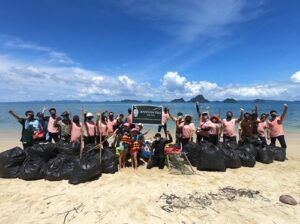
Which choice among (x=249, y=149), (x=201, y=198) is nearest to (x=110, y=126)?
(x=201, y=198)

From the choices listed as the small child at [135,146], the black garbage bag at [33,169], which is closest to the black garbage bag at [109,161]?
the small child at [135,146]

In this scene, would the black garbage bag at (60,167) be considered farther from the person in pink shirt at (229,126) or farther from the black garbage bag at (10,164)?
the person in pink shirt at (229,126)

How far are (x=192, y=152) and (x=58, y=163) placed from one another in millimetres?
3690

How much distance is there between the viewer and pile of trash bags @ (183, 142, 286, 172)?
680cm

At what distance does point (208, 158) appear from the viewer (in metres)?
6.77

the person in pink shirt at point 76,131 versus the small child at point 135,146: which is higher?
the person in pink shirt at point 76,131

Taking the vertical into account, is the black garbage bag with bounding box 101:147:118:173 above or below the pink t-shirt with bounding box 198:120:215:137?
below

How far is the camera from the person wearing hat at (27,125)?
689 centimetres

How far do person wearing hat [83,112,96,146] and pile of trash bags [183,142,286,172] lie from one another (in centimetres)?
275

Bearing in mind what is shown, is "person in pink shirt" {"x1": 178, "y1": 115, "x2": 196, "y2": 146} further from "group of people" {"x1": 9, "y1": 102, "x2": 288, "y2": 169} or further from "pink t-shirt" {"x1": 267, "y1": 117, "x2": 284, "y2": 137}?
"pink t-shirt" {"x1": 267, "y1": 117, "x2": 284, "y2": 137}

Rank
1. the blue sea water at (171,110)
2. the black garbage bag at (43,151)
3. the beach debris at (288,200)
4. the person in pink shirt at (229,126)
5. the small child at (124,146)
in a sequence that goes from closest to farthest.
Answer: the beach debris at (288,200) < the black garbage bag at (43,151) < the small child at (124,146) < the person in pink shirt at (229,126) < the blue sea water at (171,110)

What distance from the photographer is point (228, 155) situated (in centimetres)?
711

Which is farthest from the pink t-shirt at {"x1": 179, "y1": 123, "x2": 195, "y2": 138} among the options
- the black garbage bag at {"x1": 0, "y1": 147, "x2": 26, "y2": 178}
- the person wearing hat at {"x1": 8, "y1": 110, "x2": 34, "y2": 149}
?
the black garbage bag at {"x1": 0, "y1": 147, "x2": 26, "y2": 178}

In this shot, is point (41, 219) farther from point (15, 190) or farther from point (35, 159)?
point (35, 159)
